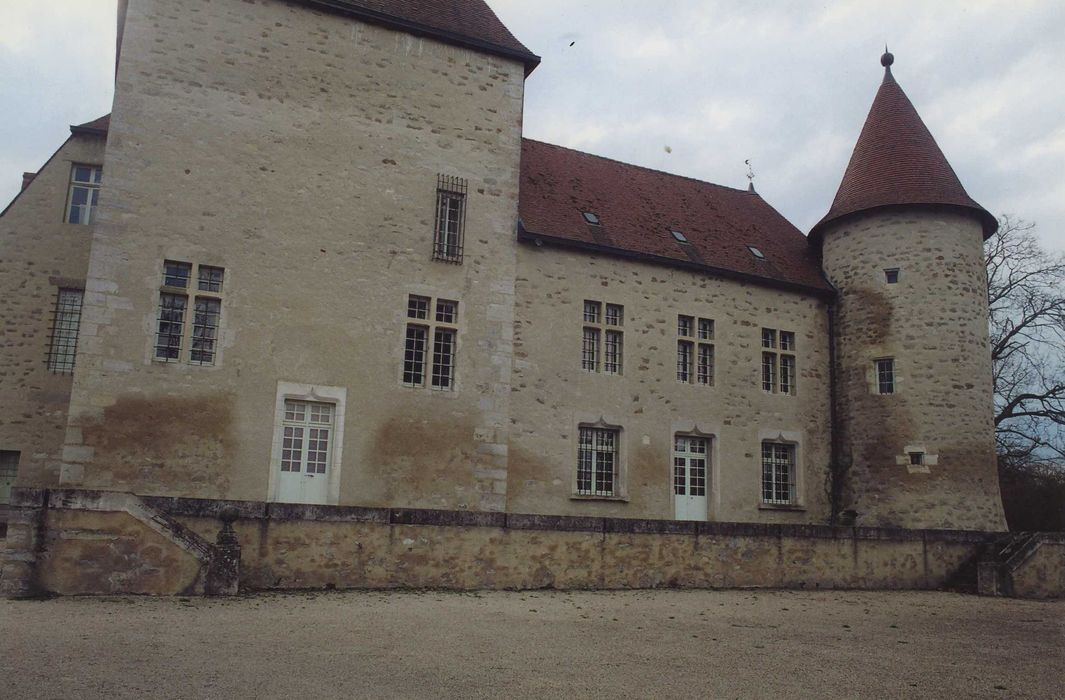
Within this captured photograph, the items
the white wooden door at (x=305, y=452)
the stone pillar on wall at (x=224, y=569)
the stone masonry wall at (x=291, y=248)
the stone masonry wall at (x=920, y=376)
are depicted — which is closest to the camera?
the stone pillar on wall at (x=224, y=569)

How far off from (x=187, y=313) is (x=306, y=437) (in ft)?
8.60

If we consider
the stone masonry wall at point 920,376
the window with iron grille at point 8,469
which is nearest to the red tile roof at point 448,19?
the stone masonry wall at point 920,376

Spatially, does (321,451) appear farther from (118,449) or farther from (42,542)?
(42,542)

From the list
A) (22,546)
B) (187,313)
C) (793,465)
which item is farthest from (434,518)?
(793,465)

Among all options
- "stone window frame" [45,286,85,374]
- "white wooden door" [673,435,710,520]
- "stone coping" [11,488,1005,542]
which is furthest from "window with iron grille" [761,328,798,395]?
"stone window frame" [45,286,85,374]

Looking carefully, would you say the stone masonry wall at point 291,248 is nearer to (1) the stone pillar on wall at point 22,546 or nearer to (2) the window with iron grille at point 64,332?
(2) the window with iron grille at point 64,332

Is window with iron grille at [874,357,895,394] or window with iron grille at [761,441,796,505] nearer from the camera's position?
window with iron grille at [761,441,796,505]

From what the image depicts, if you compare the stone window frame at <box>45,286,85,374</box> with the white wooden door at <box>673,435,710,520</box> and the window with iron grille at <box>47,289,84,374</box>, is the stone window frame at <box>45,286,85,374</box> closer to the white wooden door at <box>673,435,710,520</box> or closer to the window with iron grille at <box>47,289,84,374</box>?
the window with iron grille at <box>47,289,84,374</box>

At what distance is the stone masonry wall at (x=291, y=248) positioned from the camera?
41.4 ft

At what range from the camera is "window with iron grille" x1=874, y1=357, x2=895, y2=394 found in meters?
18.1

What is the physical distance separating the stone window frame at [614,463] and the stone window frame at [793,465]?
3289mm

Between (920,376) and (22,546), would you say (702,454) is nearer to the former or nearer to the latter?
(920,376)

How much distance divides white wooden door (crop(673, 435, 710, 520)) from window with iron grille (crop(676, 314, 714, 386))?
1.26m

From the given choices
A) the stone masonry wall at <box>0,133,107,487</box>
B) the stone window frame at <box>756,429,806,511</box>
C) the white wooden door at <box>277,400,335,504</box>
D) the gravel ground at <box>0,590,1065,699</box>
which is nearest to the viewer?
the gravel ground at <box>0,590,1065,699</box>
